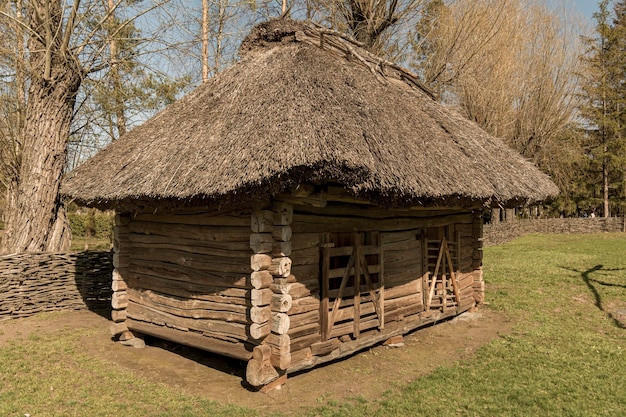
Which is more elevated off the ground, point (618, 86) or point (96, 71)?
point (618, 86)

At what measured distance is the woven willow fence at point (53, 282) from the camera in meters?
9.45

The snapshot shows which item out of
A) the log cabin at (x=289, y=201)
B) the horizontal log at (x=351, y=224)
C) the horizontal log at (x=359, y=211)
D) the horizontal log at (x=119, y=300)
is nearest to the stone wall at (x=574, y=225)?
the log cabin at (x=289, y=201)

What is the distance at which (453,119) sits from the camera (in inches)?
400

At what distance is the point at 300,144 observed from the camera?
546 centimetres

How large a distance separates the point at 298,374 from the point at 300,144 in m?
3.31

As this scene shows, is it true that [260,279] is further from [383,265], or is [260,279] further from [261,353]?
[383,265]

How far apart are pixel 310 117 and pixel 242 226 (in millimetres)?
1754

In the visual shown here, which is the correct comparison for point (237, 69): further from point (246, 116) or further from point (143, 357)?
point (143, 357)

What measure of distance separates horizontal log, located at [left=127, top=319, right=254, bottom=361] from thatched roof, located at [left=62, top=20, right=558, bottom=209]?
2.05 meters

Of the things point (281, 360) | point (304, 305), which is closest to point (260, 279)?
point (304, 305)

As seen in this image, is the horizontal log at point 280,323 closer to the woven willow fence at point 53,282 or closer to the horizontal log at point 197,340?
the horizontal log at point 197,340

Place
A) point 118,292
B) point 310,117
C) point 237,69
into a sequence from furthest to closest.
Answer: point 237,69
point 118,292
point 310,117

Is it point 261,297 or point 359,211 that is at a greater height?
point 359,211

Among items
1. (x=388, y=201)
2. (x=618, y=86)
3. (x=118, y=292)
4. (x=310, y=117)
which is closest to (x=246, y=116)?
(x=310, y=117)
